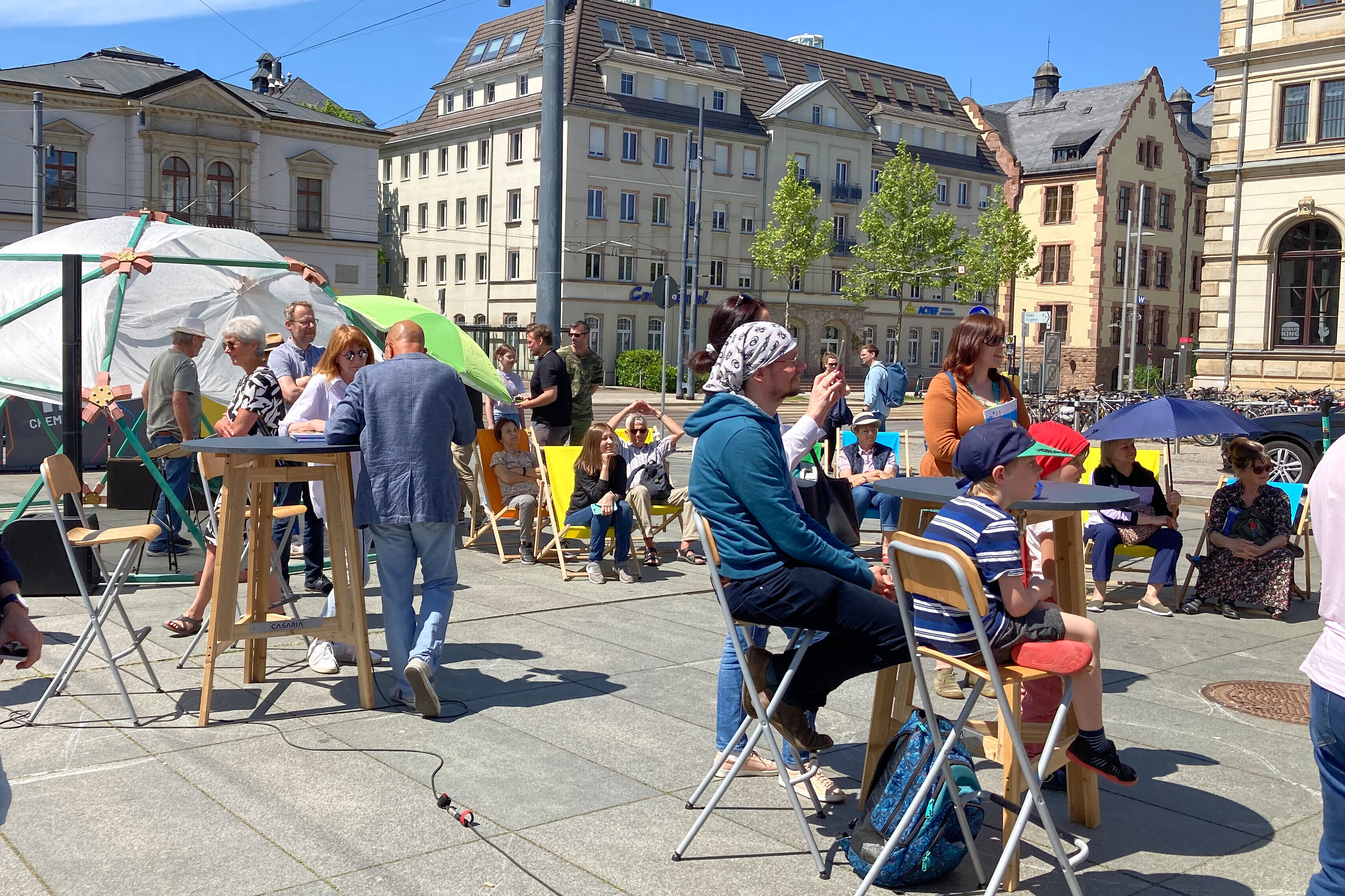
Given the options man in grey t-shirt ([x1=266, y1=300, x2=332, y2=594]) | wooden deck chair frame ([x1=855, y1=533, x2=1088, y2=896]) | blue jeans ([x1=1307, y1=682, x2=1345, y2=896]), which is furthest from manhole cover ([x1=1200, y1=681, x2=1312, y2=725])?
man in grey t-shirt ([x1=266, y1=300, x2=332, y2=594])

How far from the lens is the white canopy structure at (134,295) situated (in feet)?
32.9

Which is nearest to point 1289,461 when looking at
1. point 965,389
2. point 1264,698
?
point 1264,698

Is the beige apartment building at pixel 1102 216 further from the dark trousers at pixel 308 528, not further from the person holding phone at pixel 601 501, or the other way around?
the dark trousers at pixel 308 528

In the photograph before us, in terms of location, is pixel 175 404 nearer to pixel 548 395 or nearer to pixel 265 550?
pixel 265 550

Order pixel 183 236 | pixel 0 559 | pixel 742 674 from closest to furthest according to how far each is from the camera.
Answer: pixel 0 559 → pixel 742 674 → pixel 183 236

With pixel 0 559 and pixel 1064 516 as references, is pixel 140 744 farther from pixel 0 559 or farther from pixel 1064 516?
pixel 1064 516

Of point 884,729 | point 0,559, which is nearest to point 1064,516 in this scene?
point 884,729

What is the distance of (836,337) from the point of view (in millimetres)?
68188

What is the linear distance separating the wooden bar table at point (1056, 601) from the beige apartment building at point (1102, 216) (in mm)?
66455

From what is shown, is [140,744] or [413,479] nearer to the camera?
[140,744]

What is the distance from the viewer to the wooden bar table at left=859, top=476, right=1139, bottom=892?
4.22m

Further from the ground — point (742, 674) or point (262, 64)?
Result: point (262, 64)

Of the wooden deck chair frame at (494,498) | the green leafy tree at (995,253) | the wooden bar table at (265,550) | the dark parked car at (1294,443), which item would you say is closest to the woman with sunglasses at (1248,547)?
the wooden deck chair frame at (494,498)

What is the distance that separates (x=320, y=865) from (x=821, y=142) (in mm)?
65182
